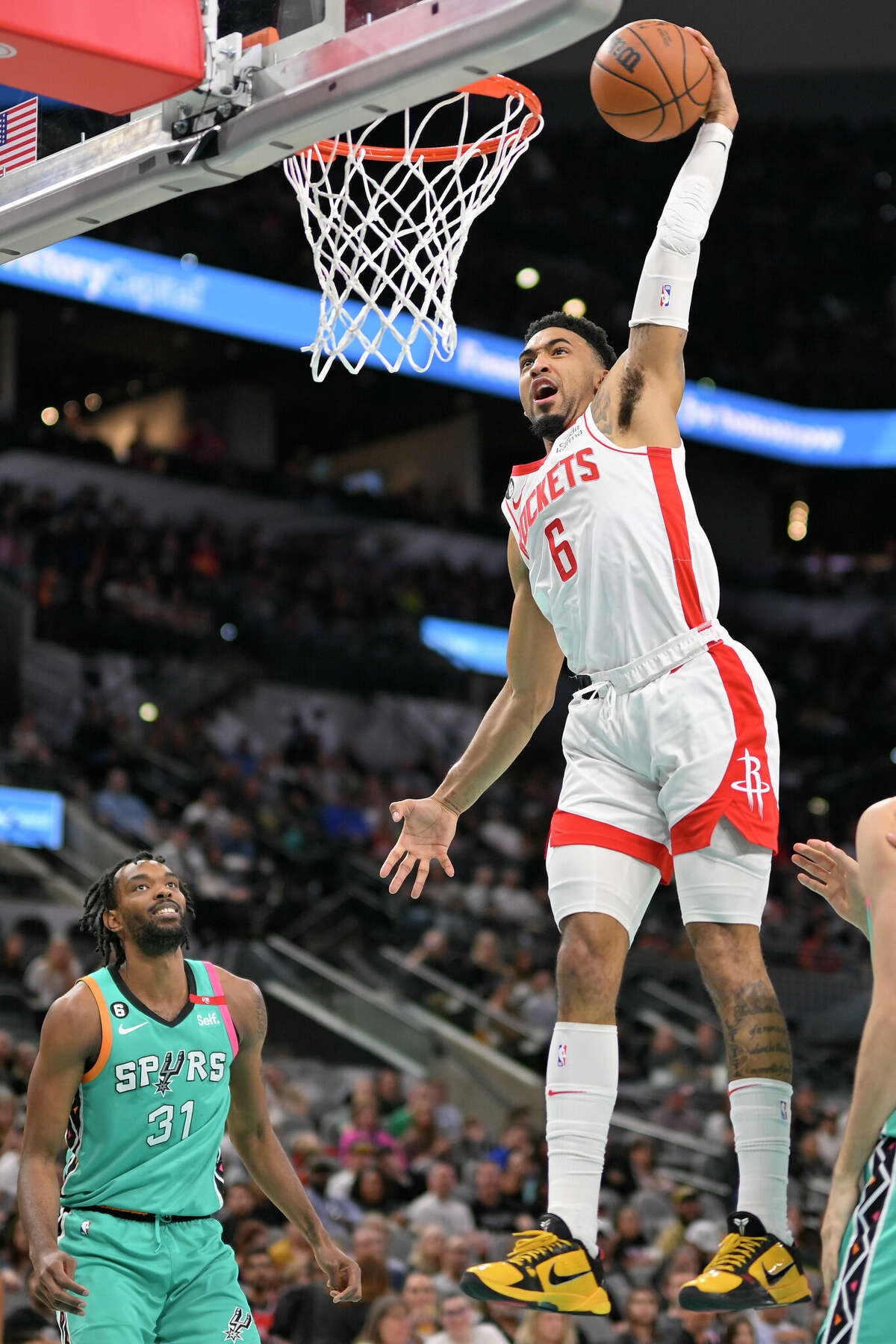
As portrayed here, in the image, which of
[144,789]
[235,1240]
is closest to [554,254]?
[144,789]

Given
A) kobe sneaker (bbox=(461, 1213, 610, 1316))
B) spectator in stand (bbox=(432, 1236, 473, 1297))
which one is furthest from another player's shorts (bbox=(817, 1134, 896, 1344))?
spectator in stand (bbox=(432, 1236, 473, 1297))

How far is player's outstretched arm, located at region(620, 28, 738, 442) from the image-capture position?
4.51 m

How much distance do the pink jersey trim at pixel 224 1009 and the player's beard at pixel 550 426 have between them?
2043mm

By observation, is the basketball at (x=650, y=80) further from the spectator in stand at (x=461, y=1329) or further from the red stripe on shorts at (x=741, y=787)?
the spectator in stand at (x=461, y=1329)

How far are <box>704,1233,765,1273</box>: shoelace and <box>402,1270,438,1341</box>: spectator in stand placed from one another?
4.78 meters

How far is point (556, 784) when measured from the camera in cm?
2231

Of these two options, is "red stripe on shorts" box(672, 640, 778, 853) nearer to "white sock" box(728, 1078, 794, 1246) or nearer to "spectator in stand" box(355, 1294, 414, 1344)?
"white sock" box(728, 1078, 794, 1246)

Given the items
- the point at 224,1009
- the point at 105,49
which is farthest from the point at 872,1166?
the point at 105,49

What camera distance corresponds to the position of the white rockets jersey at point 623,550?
4570 mm

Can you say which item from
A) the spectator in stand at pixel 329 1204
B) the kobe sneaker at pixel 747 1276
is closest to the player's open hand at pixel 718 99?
the kobe sneaker at pixel 747 1276

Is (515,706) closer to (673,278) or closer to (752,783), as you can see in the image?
(752,783)

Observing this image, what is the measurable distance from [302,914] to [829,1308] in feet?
38.6

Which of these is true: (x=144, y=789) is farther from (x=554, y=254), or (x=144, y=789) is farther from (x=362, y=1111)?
(x=554, y=254)

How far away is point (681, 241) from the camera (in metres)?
4.52
